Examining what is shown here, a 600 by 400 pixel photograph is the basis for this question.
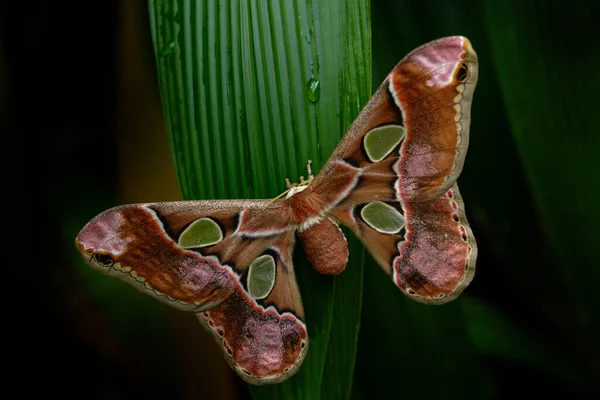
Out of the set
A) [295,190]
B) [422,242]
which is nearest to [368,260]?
[422,242]

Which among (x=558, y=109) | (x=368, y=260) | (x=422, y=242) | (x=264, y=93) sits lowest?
(x=368, y=260)

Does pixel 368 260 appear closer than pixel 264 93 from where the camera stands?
No

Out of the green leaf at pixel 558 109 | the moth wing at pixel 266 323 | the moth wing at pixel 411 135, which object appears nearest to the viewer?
the moth wing at pixel 411 135

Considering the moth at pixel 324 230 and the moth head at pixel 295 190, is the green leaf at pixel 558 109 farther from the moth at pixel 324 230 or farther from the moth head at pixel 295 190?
the moth head at pixel 295 190

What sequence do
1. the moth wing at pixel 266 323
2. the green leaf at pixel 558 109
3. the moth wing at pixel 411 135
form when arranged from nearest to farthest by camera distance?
the moth wing at pixel 411 135 < the moth wing at pixel 266 323 < the green leaf at pixel 558 109

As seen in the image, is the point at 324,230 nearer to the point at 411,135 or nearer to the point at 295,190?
the point at 295,190

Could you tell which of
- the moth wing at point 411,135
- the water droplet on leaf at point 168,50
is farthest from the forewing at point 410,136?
the water droplet on leaf at point 168,50

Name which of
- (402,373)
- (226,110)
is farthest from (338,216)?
(402,373)
